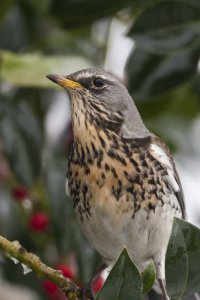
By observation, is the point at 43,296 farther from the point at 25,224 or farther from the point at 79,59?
the point at 79,59

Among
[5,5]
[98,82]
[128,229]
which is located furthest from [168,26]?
[128,229]

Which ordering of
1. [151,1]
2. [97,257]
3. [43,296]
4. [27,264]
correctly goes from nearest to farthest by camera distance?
[27,264]
[151,1]
[97,257]
[43,296]

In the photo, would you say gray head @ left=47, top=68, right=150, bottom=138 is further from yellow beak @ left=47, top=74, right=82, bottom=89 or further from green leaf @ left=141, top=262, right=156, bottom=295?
green leaf @ left=141, top=262, right=156, bottom=295

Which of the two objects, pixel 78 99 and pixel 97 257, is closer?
pixel 78 99

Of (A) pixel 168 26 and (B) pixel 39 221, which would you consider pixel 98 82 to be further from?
(B) pixel 39 221

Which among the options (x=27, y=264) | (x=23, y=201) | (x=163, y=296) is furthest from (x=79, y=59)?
(x=27, y=264)

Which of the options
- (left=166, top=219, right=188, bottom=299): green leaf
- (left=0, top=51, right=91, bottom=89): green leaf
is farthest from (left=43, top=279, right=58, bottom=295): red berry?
(left=166, top=219, right=188, bottom=299): green leaf
